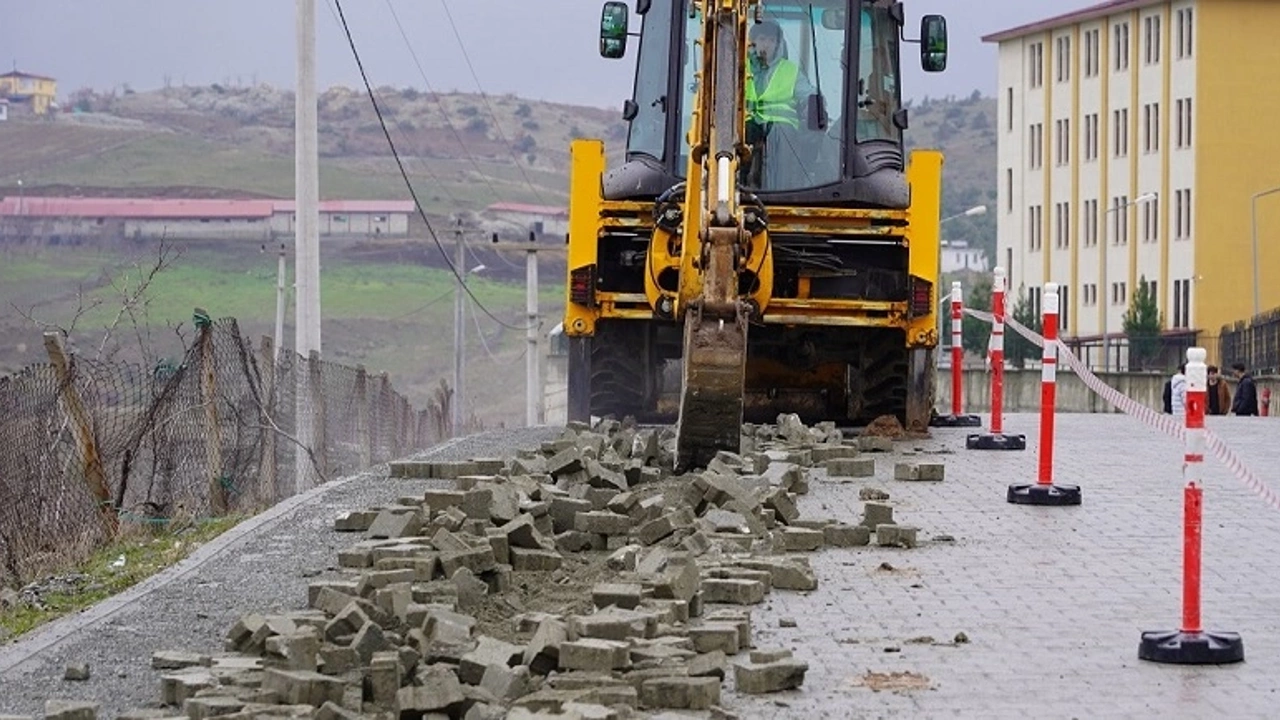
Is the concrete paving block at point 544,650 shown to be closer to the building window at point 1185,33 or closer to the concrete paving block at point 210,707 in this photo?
the concrete paving block at point 210,707

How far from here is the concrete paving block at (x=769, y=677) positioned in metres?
9.19

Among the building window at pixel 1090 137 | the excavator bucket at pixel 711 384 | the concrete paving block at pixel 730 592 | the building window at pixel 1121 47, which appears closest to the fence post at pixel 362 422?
the excavator bucket at pixel 711 384

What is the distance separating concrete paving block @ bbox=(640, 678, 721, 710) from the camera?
8.76m

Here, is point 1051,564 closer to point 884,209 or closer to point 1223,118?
point 884,209

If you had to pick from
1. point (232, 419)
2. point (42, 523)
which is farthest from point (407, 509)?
point (232, 419)

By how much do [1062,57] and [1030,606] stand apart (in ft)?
317

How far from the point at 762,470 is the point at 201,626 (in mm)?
6814

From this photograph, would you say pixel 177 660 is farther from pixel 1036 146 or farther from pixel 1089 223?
pixel 1036 146

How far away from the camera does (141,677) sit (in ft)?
31.2

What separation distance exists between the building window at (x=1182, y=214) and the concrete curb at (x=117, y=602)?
269 feet

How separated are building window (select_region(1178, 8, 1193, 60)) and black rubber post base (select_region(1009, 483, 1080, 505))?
8198 cm

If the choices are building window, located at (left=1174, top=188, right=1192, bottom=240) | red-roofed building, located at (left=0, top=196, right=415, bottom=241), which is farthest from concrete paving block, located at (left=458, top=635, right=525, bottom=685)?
red-roofed building, located at (left=0, top=196, right=415, bottom=241)

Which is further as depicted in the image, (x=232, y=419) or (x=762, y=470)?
(x=232, y=419)

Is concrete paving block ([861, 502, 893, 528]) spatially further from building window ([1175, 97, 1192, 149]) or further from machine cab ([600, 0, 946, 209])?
building window ([1175, 97, 1192, 149])
